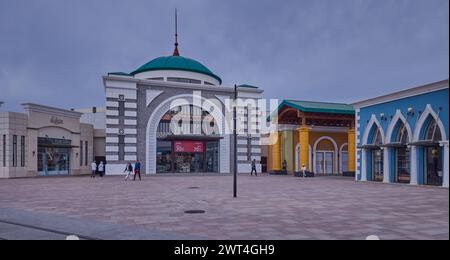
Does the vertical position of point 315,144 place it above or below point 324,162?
above

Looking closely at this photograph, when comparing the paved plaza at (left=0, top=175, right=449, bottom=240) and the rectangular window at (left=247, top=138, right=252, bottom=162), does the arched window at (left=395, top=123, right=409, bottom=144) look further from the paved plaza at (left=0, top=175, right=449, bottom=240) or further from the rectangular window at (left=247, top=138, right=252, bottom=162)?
the rectangular window at (left=247, top=138, right=252, bottom=162)

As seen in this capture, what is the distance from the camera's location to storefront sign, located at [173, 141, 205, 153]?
138ft

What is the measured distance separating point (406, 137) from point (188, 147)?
23754mm

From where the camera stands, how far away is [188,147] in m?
42.3

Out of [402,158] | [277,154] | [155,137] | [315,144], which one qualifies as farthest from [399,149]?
[155,137]

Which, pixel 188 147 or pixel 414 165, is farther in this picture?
pixel 188 147

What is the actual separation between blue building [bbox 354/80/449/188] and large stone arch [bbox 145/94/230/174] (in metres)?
17.5

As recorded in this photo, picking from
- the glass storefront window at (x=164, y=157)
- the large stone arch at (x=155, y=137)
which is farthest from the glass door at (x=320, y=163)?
the glass storefront window at (x=164, y=157)

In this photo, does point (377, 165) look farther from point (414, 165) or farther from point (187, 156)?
point (187, 156)

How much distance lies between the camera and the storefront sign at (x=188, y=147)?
4197 centimetres

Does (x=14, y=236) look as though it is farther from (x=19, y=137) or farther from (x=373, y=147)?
(x=19, y=137)

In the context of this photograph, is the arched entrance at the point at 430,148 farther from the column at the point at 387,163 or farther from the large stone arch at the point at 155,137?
the large stone arch at the point at 155,137
